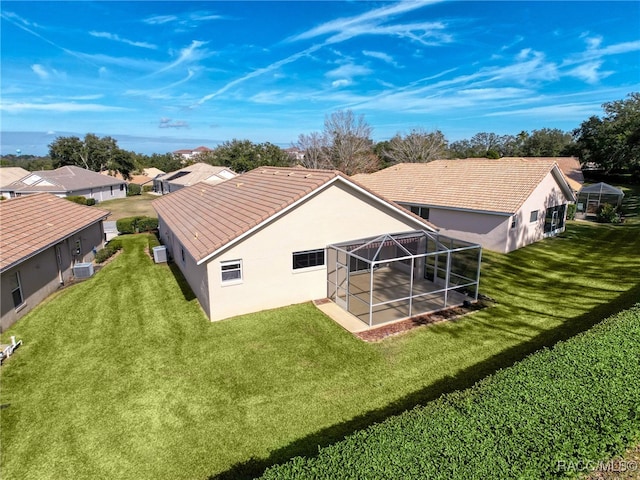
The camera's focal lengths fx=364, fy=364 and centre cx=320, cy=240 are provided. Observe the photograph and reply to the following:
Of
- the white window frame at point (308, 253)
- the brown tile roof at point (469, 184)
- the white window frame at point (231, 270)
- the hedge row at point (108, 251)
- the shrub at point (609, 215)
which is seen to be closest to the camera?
the white window frame at point (231, 270)

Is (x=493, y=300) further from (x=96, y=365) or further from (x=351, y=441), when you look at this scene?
(x=96, y=365)

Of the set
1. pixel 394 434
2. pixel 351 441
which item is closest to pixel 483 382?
pixel 394 434

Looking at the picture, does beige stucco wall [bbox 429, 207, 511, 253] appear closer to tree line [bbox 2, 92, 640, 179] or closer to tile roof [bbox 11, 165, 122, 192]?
tree line [bbox 2, 92, 640, 179]

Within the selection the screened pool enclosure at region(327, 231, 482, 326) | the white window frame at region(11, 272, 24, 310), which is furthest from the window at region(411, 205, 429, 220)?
the white window frame at region(11, 272, 24, 310)

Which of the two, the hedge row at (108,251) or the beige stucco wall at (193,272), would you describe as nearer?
the beige stucco wall at (193,272)

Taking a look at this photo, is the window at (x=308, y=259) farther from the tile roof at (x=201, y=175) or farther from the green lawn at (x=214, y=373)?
the tile roof at (x=201, y=175)

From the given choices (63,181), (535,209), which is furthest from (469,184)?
(63,181)

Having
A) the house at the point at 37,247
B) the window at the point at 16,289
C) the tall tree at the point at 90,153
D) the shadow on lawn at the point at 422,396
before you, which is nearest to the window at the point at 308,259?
the shadow on lawn at the point at 422,396

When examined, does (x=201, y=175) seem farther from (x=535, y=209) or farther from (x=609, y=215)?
(x=609, y=215)
